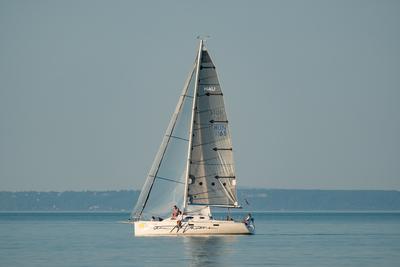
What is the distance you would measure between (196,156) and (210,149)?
1244 mm

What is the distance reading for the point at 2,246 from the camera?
8575 centimetres

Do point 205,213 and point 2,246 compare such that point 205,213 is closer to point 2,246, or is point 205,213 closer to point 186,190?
point 186,190

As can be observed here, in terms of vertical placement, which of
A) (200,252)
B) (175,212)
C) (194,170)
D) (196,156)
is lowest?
(200,252)

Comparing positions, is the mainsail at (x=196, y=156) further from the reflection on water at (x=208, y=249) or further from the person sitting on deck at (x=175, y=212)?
the reflection on water at (x=208, y=249)

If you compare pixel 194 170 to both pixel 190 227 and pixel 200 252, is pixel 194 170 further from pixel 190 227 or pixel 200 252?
pixel 200 252

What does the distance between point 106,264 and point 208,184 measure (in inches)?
860

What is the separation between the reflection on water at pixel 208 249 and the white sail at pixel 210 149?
3.07 metres

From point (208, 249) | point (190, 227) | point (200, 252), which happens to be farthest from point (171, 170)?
point (200, 252)

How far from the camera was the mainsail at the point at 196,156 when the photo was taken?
85.1 metres

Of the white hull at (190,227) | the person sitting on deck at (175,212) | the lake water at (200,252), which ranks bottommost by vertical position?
the lake water at (200,252)

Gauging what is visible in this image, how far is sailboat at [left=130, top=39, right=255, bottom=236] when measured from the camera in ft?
279

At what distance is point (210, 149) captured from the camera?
85875 mm

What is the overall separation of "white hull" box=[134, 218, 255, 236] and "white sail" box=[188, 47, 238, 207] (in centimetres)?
205

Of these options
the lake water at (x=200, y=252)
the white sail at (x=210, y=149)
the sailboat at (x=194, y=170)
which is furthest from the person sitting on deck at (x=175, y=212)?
the lake water at (x=200, y=252)
